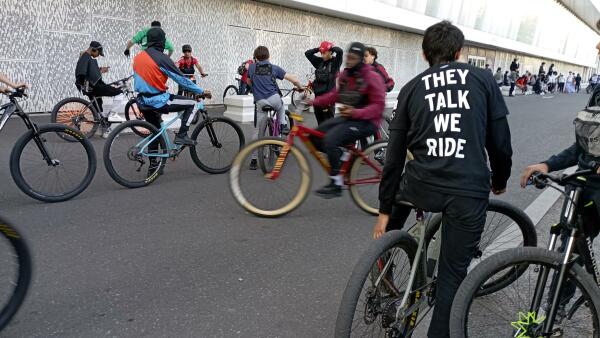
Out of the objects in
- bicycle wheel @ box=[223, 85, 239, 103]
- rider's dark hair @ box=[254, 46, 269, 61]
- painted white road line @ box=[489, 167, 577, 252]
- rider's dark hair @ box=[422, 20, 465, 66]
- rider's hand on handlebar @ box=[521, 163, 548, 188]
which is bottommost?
bicycle wheel @ box=[223, 85, 239, 103]

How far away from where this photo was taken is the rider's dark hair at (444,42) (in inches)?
89.1

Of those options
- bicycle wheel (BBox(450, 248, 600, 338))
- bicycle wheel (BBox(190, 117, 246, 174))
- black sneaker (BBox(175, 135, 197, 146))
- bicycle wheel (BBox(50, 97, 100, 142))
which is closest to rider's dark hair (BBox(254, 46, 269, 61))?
bicycle wheel (BBox(190, 117, 246, 174))

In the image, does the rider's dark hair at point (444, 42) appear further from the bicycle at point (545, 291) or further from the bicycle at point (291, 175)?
the bicycle at point (291, 175)

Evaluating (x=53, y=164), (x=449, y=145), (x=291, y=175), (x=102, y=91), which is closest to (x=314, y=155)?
(x=291, y=175)

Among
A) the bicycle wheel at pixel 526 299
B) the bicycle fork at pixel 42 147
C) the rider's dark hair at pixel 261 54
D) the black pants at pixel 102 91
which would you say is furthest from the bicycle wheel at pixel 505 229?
the black pants at pixel 102 91

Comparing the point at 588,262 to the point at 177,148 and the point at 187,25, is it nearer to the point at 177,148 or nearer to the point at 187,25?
the point at 177,148

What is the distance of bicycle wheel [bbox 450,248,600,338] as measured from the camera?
2.13m

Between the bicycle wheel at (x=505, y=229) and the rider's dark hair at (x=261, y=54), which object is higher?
the rider's dark hair at (x=261, y=54)

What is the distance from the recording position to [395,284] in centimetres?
248

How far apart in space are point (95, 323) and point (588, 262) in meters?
2.85

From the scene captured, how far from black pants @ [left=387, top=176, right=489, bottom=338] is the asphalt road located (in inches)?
32.7

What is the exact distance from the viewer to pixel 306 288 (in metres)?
3.49

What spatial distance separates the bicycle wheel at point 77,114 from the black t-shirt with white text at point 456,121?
750cm

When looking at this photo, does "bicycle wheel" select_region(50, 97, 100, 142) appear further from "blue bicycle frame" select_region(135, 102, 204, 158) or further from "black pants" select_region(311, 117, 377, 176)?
"black pants" select_region(311, 117, 377, 176)
